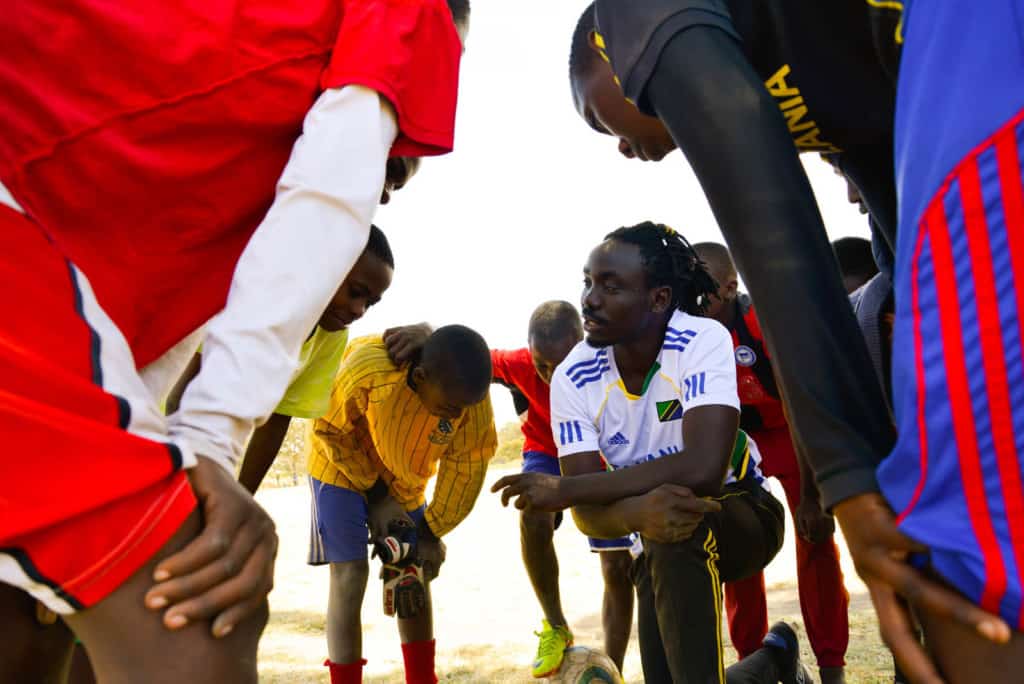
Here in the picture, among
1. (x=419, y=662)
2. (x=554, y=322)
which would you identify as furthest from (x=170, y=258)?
(x=554, y=322)

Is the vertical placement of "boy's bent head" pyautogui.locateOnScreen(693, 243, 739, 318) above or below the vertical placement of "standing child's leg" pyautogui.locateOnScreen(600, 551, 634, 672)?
above

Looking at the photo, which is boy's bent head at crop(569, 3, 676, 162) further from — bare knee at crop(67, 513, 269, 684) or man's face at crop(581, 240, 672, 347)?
man's face at crop(581, 240, 672, 347)

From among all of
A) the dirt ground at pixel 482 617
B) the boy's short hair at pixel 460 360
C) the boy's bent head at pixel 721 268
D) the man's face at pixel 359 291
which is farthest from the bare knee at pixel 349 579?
the boy's bent head at pixel 721 268

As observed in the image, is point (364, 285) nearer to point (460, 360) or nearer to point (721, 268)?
point (460, 360)

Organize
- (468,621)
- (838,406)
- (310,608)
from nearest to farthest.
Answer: (838,406)
(468,621)
(310,608)

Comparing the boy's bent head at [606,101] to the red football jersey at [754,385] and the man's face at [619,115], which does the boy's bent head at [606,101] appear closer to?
the man's face at [619,115]

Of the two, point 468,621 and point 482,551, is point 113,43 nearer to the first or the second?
point 468,621

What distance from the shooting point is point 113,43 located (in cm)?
124

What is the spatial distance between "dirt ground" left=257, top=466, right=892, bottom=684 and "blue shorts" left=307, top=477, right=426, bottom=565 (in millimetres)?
621

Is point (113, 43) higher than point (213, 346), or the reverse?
point (113, 43)

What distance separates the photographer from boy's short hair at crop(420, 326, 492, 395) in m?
4.34

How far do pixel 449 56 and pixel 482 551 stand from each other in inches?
269

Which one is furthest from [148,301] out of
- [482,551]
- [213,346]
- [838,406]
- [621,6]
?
[482,551]

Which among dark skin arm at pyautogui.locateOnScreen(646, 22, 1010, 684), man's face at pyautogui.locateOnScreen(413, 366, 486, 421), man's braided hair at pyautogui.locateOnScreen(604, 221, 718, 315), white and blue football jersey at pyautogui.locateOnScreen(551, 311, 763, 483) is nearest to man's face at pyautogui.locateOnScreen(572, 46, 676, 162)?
dark skin arm at pyautogui.locateOnScreen(646, 22, 1010, 684)
